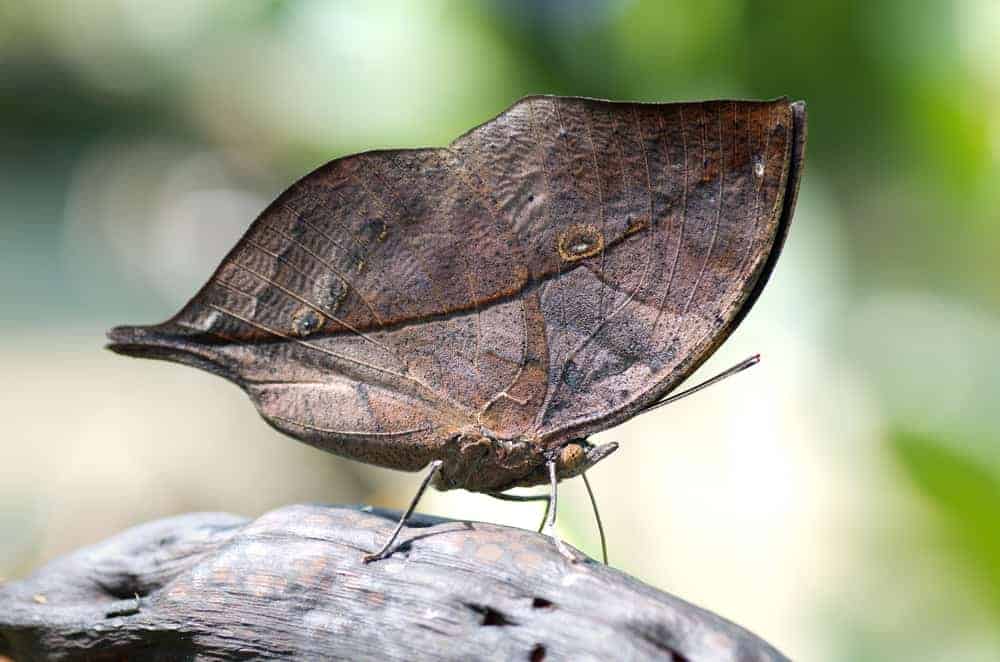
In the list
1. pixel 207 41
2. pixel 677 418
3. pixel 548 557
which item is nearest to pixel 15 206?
pixel 207 41

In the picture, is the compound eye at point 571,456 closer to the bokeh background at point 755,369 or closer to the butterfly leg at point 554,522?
the butterfly leg at point 554,522

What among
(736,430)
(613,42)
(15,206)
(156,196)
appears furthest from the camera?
(15,206)

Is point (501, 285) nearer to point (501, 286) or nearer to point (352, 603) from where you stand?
point (501, 286)

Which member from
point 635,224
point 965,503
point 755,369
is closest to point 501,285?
point 635,224

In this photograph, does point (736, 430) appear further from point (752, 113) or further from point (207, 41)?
point (207, 41)

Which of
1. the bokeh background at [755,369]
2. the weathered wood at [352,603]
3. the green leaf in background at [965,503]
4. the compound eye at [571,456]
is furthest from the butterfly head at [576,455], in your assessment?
the green leaf in background at [965,503]

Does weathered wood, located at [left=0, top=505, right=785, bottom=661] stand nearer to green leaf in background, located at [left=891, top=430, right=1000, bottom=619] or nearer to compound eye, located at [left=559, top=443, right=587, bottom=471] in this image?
compound eye, located at [left=559, top=443, right=587, bottom=471]
